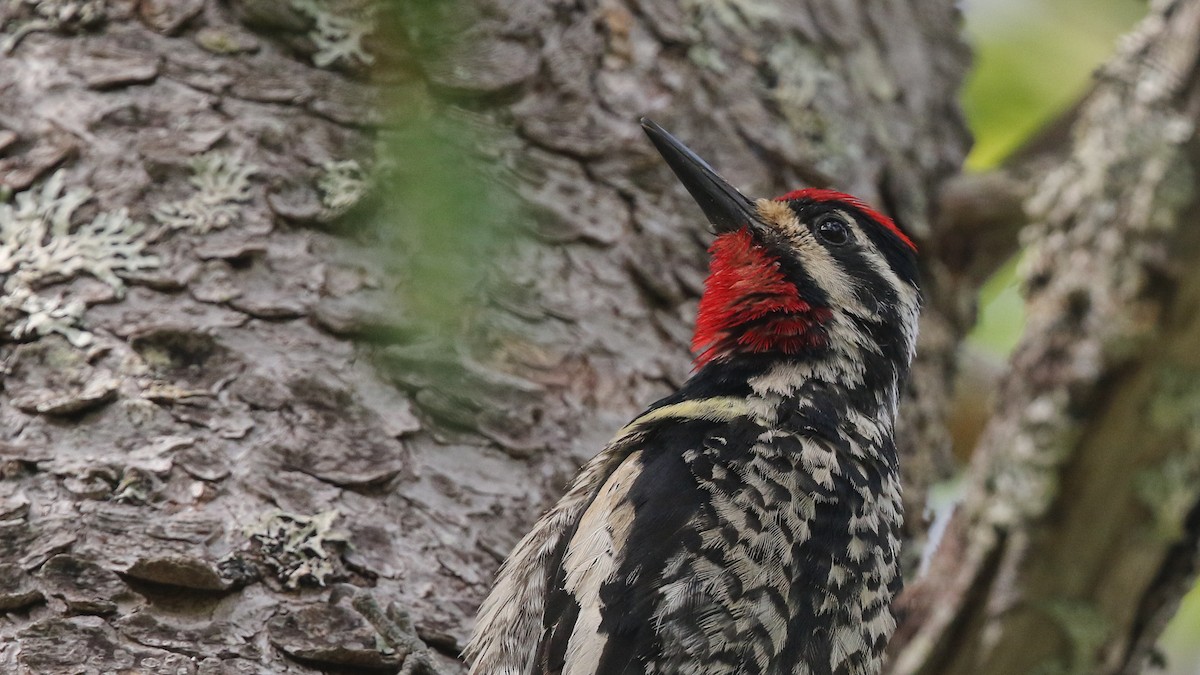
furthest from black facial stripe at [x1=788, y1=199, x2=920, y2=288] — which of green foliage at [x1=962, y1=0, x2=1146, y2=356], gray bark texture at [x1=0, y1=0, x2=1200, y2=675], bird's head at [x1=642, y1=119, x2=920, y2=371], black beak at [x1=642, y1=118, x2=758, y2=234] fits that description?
green foliage at [x1=962, y1=0, x2=1146, y2=356]

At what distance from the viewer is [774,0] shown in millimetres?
3283

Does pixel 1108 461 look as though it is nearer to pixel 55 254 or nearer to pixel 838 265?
pixel 838 265

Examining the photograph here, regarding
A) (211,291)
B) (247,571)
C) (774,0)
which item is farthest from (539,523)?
(774,0)

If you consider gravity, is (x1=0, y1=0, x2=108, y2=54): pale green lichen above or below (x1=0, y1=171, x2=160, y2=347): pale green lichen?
above

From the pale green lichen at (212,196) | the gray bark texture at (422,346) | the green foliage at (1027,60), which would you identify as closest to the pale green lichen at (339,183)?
the gray bark texture at (422,346)

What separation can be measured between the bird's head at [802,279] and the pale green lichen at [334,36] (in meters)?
0.70

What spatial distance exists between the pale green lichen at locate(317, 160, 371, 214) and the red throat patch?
81 centimetres

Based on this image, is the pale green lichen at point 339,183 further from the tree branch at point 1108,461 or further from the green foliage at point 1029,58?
the green foliage at point 1029,58

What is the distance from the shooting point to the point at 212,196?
7.90 ft

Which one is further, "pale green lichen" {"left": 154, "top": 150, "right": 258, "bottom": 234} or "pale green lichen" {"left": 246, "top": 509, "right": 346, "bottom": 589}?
"pale green lichen" {"left": 154, "top": 150, "right": 258, "bottom": 234}

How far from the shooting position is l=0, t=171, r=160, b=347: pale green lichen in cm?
218

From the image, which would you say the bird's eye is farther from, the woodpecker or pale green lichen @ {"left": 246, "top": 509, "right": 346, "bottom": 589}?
pale green lichen @ {"left": 246, "top": 509, "right": 346, "bottom": 589}

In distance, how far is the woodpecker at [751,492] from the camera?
6.57 ft

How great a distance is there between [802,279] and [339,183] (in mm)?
1035
